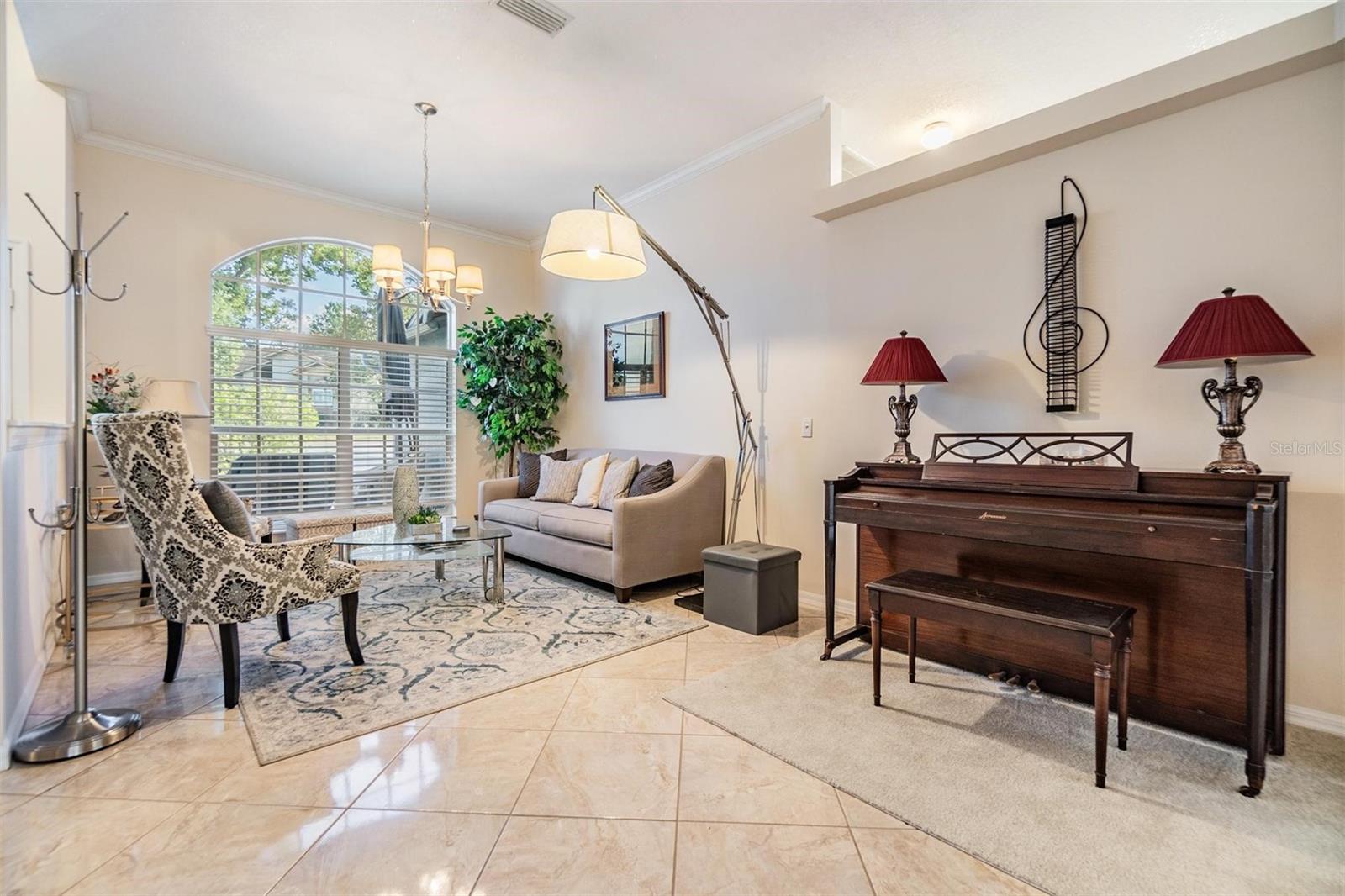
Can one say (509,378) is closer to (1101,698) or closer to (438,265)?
(438,265)

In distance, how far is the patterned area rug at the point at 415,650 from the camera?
2246mm

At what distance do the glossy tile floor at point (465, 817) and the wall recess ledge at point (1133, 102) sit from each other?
274cm

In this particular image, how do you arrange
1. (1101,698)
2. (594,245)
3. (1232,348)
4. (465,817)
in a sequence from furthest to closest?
(594,245) → (1232,348) → (1101,698) → (465,817)

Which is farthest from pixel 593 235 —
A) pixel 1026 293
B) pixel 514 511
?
pixel 514 511

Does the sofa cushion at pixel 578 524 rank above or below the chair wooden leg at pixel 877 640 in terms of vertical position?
above

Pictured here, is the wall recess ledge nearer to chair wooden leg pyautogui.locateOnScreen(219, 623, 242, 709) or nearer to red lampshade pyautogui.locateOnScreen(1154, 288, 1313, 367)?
red lampshade pyautogui.locateOnScreen(1154, 288, 1313, 367)

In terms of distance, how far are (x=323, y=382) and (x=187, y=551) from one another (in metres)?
3.07

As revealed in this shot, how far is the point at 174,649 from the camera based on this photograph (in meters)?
2.52

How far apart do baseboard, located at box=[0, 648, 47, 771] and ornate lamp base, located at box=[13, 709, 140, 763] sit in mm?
25

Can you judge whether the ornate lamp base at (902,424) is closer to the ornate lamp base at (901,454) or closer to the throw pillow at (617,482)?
the ornate lamp base at (901,454)

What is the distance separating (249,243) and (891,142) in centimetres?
460

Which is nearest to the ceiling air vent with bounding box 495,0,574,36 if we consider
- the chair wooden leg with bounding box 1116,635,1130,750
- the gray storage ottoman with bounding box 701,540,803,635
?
the gray storage ottoman with bounding box 701,540,803,635

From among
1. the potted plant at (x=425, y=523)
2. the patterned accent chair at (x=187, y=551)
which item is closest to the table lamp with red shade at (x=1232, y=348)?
the patterned accent chair at (x=187, y=551)

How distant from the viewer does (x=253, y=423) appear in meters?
4.68
